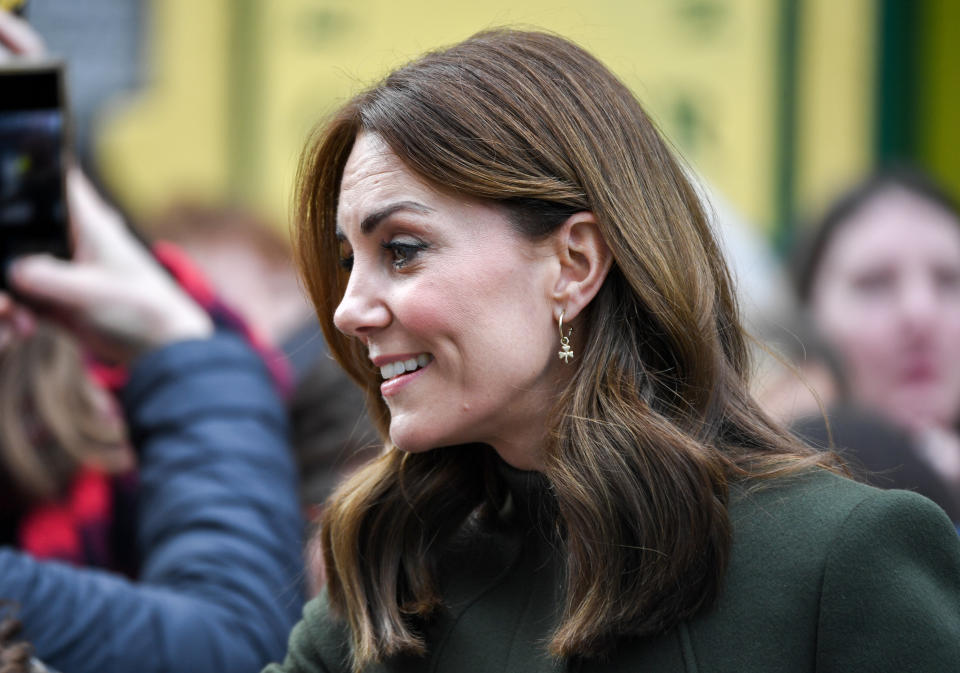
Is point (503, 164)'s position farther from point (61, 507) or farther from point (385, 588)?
point (61, 507)

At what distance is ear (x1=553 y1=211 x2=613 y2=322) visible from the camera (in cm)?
195

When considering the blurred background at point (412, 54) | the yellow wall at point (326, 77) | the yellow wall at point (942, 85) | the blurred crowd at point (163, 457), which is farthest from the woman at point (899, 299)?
the yellow wall at point (942, 85)

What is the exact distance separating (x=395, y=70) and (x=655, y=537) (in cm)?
78

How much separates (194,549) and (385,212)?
102cm

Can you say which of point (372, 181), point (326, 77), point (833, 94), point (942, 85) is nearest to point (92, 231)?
point (372, 181)

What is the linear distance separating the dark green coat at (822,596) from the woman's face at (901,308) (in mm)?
2503

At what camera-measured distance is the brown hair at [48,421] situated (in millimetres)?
2961

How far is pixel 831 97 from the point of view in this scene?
671 centimetres

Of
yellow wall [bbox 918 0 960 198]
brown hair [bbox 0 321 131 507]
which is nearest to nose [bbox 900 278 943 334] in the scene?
brown hair [bbox 0 321 131 507]

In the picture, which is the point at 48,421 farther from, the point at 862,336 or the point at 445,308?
the point at 862,336

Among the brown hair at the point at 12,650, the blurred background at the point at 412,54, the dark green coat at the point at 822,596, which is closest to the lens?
the dark green coat at the point at 822,596

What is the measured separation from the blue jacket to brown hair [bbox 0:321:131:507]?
14cm

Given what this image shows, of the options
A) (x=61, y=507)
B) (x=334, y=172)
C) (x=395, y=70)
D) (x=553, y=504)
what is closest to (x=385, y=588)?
(x=553, y=504)

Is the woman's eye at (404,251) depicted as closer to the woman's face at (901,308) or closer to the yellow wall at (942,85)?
the woman's face at (901,308)
